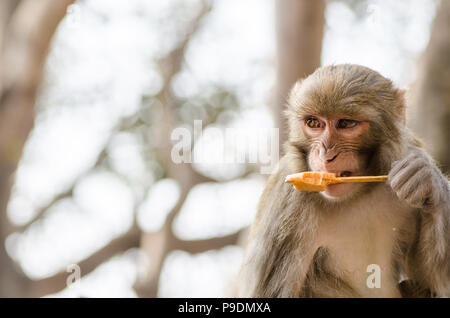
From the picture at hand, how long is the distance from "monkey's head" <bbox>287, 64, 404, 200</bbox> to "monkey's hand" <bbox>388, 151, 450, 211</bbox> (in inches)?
7.9

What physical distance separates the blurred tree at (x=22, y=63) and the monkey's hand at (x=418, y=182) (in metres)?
4.64

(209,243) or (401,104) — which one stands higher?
(401,104)

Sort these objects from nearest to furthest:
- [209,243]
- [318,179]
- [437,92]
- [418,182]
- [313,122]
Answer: [418,182], [318,179], [313,122], [437,92], [209,243]

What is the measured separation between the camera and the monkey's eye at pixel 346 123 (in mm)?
2648

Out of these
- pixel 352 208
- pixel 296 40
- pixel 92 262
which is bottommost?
pixel 92 262

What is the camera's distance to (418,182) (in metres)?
2.36

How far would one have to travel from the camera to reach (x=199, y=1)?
8.83 metres

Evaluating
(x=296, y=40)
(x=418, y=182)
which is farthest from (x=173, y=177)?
(x=418, y=182)

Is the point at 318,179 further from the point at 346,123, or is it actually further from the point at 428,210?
the point at 428,210

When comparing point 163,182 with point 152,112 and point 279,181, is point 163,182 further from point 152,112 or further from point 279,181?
point 279,181

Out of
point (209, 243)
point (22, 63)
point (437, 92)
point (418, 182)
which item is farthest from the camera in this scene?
point (209, 243)

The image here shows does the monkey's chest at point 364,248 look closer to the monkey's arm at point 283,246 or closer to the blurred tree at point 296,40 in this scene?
the monkey's arm at point 283,246

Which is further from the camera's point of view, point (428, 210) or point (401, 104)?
point (401, 104)

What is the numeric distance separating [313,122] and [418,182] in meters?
0.64
